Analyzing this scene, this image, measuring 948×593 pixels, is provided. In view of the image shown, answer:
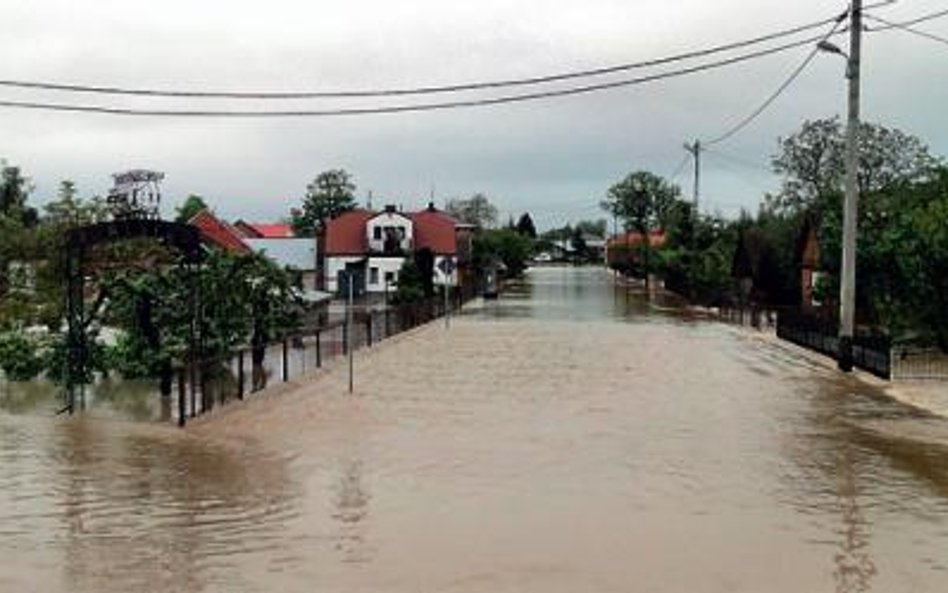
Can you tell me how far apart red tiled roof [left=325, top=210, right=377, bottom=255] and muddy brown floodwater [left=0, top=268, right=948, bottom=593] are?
2834 inches

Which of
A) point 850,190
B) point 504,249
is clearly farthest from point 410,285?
point 504,249

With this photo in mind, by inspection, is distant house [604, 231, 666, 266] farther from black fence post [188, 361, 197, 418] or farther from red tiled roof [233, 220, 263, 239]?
black fence post [188, 361, 197, 418]

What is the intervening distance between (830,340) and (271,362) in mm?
15638

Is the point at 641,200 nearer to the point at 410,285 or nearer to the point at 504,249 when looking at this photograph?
the point at 504,249

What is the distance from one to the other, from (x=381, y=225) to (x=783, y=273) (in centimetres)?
3758

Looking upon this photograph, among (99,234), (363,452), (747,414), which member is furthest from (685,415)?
(99,234)

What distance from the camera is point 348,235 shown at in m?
100

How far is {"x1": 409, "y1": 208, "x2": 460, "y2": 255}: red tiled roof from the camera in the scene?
3949 inches

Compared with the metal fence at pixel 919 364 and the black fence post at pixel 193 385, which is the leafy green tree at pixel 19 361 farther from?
the metal fence at pixel 919 364

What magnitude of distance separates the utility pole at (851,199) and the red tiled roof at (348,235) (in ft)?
225

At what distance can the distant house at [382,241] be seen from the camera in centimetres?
9662

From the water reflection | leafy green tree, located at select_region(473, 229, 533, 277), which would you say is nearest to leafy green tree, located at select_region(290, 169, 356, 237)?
leafy green tree, located at select_region(473, 229, 533, 277)

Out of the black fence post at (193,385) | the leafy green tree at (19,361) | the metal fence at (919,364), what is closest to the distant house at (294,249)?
the metal fence at (919,364)

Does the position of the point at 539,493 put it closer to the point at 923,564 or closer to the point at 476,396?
the point at 923,564
